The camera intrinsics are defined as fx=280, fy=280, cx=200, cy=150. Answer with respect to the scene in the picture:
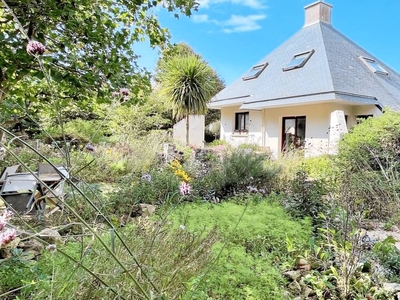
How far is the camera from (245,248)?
8.52 feet

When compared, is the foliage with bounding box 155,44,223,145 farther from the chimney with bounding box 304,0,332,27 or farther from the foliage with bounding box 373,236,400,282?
the foliage with bounding box 373,236,400,282

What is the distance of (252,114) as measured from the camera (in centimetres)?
1358

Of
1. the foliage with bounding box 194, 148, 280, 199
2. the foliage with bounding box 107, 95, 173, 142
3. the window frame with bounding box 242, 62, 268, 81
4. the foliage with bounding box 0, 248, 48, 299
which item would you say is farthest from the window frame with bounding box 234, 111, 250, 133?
the foliage with bounding box 0, 248, 48, 299

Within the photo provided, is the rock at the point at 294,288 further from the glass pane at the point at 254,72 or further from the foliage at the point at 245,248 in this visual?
the glass pane at the point at 254,72

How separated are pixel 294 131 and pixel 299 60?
3.14 metres

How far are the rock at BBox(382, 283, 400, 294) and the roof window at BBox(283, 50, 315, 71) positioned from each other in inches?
424

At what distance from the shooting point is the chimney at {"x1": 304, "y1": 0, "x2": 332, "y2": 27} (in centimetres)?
1347

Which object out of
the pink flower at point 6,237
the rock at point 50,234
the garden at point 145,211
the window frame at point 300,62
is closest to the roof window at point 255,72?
the window frame at point 300,62

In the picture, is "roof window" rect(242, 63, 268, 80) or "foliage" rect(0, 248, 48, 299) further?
"roof window" rect(242, 63, 268, 80)

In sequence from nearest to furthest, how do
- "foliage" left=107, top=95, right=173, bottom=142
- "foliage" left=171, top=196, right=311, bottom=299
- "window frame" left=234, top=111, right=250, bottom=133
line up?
"foliage" left=171, top=196, right=311, bottom=299, "foliage" left=107, top=95, right=173, bottom=142, "window frame" left=234, top=111, right=250, bottom=133

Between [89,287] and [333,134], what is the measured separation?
31.0 feet

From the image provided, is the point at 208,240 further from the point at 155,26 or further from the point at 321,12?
the point at 321,12

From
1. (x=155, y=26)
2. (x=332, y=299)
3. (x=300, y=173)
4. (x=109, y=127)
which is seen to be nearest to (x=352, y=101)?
(x=300, y=173)

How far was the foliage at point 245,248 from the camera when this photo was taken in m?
1.95
